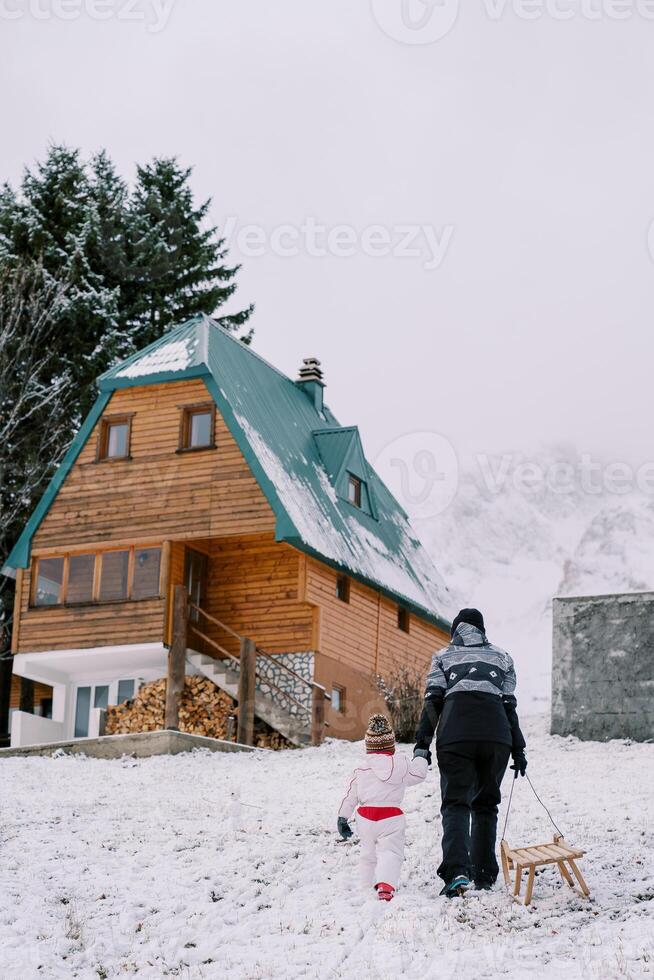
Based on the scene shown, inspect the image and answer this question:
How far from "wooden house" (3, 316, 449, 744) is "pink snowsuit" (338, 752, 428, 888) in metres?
13.2

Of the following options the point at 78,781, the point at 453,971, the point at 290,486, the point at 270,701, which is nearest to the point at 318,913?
the point at 453,971

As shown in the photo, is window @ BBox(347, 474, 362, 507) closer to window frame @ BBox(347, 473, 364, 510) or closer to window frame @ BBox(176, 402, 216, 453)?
window frame @ BBox(347, 473, 364, 510)

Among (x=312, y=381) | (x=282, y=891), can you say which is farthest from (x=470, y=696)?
(x=312, y=381)

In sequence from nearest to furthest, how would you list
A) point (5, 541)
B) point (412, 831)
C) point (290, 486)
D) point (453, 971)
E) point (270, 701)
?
point (453, 971), point (412, 831), point (270, 701), point (290, 486), point (5, 541)

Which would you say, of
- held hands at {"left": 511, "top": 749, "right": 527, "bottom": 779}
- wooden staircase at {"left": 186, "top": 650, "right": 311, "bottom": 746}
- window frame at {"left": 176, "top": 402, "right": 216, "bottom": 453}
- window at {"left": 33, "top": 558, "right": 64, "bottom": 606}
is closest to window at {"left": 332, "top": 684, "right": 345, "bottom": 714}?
wooden staircase at {"left": 186, "top": 650, "right": 311, "bottom": 746}

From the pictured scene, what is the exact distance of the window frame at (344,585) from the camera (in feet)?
87.6

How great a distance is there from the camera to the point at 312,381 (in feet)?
105

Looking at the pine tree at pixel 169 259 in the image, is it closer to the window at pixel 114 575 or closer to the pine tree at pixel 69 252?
the pine tree at pixel 69 252

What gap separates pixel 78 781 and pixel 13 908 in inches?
253

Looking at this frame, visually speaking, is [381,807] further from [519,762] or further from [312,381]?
[312,381]

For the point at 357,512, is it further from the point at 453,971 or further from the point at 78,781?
the point at 453,971

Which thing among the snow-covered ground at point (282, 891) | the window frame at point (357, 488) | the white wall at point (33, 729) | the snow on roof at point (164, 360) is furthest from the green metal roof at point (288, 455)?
the snow-covered ground at point (282, 891)

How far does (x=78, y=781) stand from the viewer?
17.0 m

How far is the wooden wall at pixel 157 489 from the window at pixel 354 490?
16.3 ft
